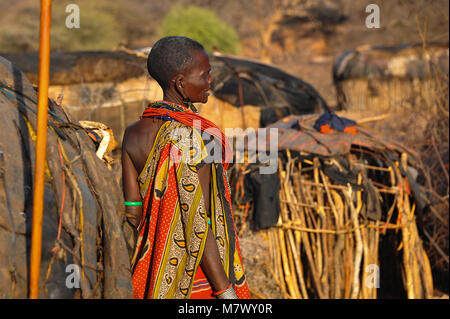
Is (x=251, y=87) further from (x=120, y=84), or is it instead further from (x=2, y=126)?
(x=2, y=126)

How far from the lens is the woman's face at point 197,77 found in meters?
1.83

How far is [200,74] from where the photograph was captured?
1845 millimetres

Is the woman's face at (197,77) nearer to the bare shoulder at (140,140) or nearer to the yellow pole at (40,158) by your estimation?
the bare shoulder at (140,140)

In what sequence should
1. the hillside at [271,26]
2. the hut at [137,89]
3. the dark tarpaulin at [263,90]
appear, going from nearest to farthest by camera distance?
A: the hut at [137,89] < the dark tarpaulin at [263,90] < the hillside at [271,26]

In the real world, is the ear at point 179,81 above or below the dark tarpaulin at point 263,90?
below

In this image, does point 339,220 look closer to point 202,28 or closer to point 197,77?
point 197,77

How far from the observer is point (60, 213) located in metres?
1.52

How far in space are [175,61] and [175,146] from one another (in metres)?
0.30

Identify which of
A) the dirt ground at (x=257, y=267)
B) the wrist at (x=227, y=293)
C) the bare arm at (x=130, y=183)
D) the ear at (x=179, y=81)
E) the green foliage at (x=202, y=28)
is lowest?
the dirt ground at (x=257, y=267)

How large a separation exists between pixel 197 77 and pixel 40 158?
68cm

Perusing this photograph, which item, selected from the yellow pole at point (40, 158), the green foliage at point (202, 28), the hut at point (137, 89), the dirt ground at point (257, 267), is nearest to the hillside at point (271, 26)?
the green foliage at point (202, 28)

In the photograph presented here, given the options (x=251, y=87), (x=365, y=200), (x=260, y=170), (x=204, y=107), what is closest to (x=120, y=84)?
(x=204, y=107)

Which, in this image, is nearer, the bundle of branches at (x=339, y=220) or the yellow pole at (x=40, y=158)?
the yellow pole at (x=40, y=158)

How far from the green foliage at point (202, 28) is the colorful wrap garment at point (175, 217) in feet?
56.7
